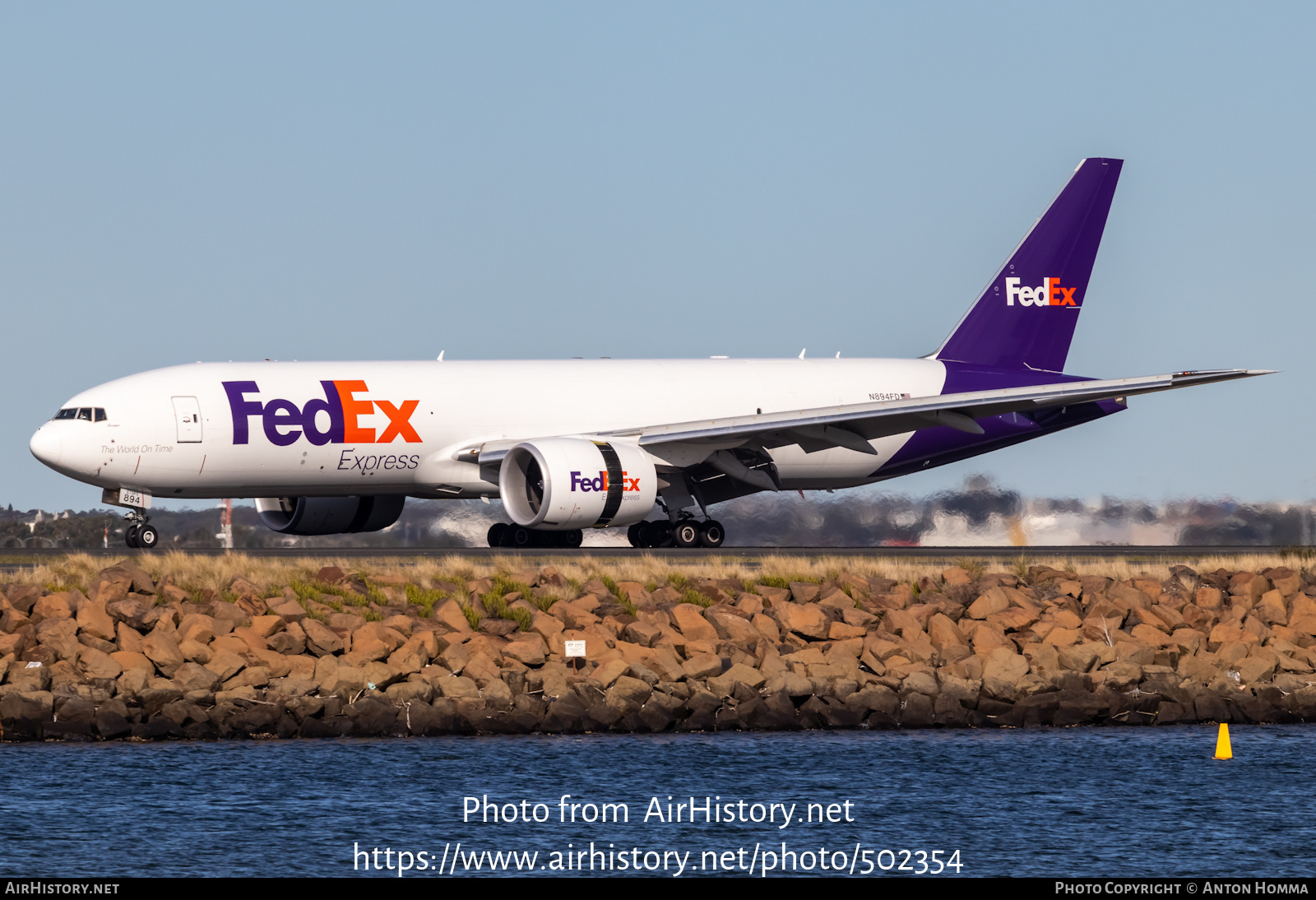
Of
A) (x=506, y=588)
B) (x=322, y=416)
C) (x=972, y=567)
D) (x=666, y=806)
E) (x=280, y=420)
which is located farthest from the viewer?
(x=322, y=416)

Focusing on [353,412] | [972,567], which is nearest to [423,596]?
[972,567]

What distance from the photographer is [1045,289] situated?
3794 cm

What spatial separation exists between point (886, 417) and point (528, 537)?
6.62 meters

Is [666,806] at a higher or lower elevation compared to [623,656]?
lower

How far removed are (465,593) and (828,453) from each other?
13.1 meters

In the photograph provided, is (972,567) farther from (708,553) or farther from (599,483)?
(599,483)

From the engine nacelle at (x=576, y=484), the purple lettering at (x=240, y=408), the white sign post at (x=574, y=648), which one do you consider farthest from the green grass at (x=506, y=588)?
the purple lettering at (x=240, y=408)

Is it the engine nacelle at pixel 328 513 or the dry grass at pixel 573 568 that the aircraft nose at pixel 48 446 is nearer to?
the dry grass at pixel 573 568

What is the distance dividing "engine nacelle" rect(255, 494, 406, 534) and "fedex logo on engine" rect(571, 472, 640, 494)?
5771mm

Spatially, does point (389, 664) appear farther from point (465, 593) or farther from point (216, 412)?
point (216, 412)

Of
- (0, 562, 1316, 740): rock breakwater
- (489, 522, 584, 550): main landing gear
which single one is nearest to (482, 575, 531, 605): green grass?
(0, 562, 1316, 740): rock breakwater

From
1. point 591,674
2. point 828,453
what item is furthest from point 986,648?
point 828,453

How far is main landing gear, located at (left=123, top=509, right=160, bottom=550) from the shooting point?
101ft
